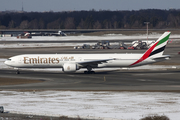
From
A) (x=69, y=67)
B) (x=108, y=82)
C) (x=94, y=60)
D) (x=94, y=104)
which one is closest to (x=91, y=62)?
(x=94, y=60)

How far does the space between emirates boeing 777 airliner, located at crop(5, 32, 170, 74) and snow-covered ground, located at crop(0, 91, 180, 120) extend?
Answer: 18.5m

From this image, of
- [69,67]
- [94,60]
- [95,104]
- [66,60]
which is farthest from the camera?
[66,60]

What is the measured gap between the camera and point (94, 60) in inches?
2137

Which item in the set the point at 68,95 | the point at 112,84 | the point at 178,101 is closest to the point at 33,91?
the point at 68,95

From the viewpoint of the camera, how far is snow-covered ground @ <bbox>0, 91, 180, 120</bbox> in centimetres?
2481

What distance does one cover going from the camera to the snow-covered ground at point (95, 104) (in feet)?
81.4

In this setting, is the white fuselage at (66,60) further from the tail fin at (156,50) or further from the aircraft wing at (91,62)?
the tail fin at (156,50)

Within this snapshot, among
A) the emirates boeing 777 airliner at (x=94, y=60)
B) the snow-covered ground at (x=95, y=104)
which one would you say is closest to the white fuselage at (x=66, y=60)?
the emirates boeing 777 airliner at (x=94, y=60)

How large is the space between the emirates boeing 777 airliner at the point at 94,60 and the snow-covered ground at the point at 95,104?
60.6 ft

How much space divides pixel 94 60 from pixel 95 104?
84.7 ft

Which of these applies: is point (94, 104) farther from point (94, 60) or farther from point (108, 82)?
point (94, 60)

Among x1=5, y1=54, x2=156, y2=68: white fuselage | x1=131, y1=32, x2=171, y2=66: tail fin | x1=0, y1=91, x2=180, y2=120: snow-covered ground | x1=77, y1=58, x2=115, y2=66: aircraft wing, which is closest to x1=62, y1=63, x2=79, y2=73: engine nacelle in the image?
x1=77, y1=58, x2=115, y2=66: aircraft wing

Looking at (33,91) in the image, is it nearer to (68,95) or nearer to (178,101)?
(68,95)

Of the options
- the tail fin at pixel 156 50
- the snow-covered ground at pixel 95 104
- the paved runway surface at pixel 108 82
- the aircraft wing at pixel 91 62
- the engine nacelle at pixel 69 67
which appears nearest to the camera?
the snow-covered ground at pixel 95 104
